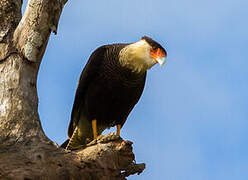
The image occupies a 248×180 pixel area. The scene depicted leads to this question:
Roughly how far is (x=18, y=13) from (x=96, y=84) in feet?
4.15

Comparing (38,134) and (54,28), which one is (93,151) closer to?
(38,134)

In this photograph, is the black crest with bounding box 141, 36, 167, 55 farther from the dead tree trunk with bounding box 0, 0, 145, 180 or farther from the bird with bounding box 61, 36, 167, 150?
the dead tree trunk with bounding box 0, 0, 145, 180

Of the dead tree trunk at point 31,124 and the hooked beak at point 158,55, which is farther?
the hooked beak at point 158,55

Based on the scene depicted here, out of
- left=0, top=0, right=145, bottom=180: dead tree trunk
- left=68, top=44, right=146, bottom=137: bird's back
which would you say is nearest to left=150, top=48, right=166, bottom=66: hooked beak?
left=68, top=44, right=146, bottom=137: bird's back

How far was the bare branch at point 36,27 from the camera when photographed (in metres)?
4.21

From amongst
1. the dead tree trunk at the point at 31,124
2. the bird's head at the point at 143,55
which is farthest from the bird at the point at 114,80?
the dead tree trunk at the point at 31,124

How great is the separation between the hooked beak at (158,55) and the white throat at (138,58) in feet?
0.16

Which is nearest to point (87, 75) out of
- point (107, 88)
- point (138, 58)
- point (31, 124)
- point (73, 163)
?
point (107, 88)

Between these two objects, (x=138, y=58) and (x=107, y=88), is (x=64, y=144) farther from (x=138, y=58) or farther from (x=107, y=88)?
Result: (x=138, y=58)

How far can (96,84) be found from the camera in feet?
17.5

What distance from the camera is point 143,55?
17.0ft

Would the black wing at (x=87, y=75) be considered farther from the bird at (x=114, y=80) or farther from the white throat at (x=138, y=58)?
the white throat at (x=138, y=58)

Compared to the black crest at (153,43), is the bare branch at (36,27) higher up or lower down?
lower down

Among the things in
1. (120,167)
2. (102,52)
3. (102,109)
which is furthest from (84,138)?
(120,167)
